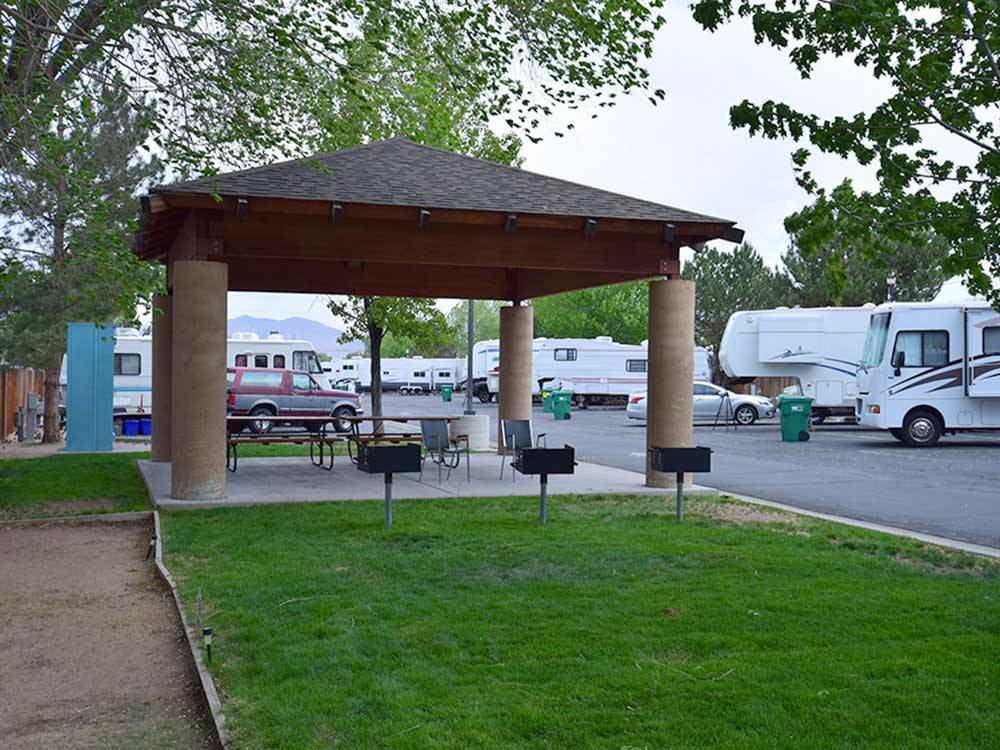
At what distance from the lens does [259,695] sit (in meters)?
5.20

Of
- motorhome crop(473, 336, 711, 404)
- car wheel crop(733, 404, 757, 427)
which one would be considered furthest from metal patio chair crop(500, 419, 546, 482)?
motorhome crop(473, 336, 711, 404)

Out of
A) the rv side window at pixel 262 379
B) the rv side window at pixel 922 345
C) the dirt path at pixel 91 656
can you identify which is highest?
the rv side window at pixel 922 345

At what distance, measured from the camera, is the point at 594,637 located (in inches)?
242

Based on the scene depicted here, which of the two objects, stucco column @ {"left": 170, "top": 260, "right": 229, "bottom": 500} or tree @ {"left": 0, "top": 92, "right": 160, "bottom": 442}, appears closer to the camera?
tree @ {"left": 0, "top": 92, "right": 160, "bottom": 442}

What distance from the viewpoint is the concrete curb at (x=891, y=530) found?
9500 millimetres

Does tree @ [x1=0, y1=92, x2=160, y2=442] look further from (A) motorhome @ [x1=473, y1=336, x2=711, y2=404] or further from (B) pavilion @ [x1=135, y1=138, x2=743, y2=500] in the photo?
(A) motorhome @ [x1=473, y1=336, x2=711, y2=404]

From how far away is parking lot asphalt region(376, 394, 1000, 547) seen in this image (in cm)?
1223

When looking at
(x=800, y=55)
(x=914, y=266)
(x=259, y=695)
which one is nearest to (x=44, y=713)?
(x=259, y=695)

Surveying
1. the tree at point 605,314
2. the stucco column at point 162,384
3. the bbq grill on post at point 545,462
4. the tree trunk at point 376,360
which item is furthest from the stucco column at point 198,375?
the tree at point 605,314

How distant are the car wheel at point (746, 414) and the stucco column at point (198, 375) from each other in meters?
22.1

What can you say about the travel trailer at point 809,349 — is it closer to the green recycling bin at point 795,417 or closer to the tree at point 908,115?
the green recycling bin at point 795,417

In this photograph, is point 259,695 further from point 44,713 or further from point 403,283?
point 403,283

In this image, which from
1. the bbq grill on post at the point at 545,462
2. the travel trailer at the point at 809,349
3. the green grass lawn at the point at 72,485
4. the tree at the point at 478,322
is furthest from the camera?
the tree at the point at 478,322

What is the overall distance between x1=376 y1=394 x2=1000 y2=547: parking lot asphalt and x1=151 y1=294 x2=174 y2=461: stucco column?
299 inches
